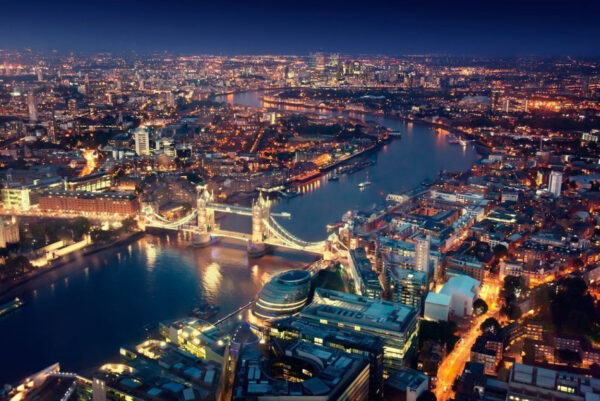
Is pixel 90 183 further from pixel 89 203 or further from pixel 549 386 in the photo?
pixel 549 386

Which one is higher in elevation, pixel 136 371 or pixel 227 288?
pixel 136 371

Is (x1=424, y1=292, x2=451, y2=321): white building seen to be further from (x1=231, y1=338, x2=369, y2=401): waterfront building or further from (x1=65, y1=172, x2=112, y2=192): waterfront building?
(x1=65, y1=172, x2=112, y2=192): waterfront building

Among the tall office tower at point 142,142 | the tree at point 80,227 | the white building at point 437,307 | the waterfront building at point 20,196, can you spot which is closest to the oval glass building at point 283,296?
the white building at point 437,307

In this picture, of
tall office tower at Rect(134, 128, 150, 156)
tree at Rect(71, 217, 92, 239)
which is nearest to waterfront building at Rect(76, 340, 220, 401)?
tree at Rect(71, 217, 92, 239)

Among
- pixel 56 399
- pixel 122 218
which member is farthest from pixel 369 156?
pixel 56 399

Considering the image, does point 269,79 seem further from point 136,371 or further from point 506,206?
point 136,371

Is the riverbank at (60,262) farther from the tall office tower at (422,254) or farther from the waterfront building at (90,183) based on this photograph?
the tall office tower at (422,254)
